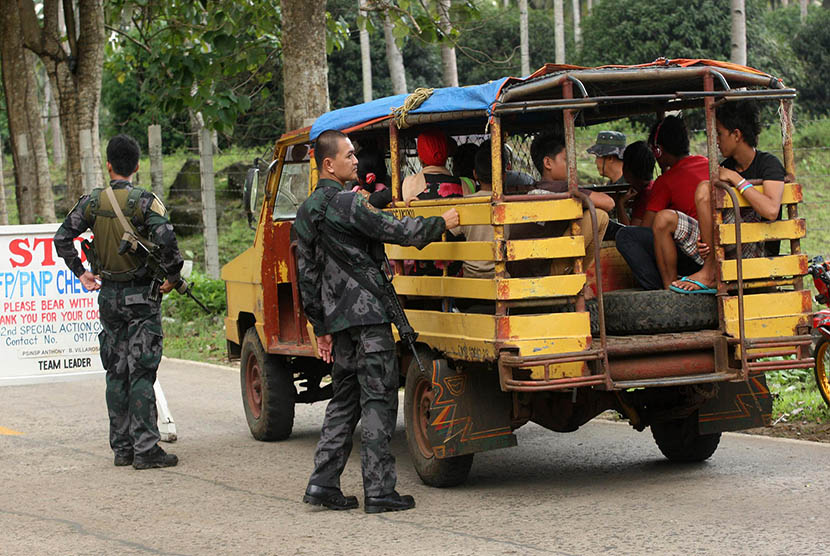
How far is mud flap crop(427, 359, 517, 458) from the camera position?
6.82 m

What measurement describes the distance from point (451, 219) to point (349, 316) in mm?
768

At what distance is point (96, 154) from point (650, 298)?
10.8 m

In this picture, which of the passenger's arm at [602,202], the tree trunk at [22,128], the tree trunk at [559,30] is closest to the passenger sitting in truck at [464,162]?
the passenger's arm at [602,202]

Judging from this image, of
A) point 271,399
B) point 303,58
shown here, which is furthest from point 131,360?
point 303,58

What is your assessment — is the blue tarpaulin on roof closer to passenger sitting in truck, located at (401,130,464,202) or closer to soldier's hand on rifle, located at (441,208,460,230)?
passenger sitting in truck, located at (401,130,464,202)

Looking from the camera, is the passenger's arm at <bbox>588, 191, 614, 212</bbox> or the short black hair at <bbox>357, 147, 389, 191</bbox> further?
the short black hair at <bbox>357, 147, 389, 191</bbox>

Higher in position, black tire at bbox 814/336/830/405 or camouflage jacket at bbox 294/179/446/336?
camouflage jacket at bbox 294/179/446/336

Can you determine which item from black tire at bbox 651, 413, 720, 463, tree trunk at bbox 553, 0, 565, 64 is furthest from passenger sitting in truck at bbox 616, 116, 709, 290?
tree trunk at bbox 553, 0, 565, 64

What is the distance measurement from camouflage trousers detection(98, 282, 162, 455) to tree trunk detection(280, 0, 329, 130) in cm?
465

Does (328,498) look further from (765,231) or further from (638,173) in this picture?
(638,173)

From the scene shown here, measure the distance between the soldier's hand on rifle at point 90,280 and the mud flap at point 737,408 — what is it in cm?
419

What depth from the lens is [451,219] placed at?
6707 millimetres

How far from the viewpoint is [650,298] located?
6.79 meters

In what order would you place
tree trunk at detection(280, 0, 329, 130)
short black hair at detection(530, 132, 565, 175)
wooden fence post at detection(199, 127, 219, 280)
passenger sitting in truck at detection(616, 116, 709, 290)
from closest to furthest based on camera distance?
1. passenger sitting in truck at detection(616, 116, 709, 290)
2. short black hair at detection(530, 132, 565, 175)
3. tree trunk at detection(280, 0, 329, 130)
4. wooden fence post at detection(199, 127, 219, 280)
